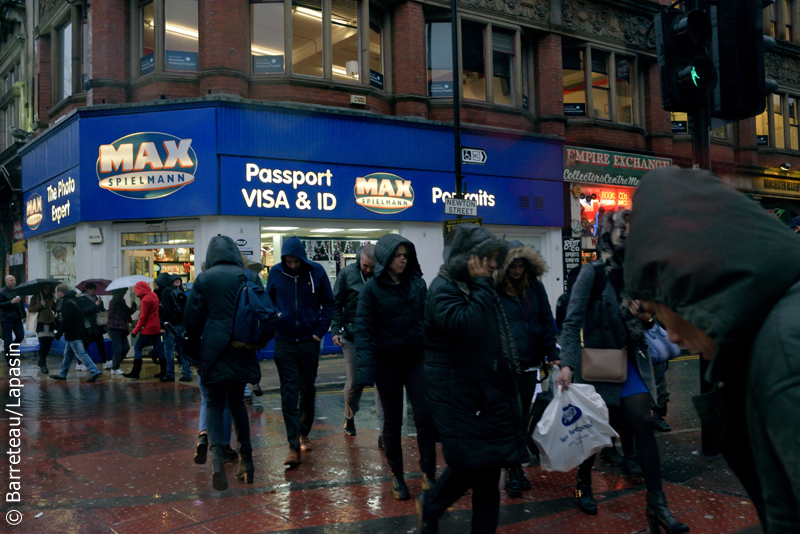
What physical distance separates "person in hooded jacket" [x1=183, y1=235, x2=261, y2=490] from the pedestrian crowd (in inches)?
0.5

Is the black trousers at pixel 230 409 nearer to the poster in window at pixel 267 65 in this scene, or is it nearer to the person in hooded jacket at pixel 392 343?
the person in hooded jacket at pixel 392 343

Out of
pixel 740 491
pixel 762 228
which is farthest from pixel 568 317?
pixel 762 228

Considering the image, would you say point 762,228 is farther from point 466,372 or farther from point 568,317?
point 568,317

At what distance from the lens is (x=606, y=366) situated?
4.46 meters

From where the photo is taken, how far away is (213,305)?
5.44 metres

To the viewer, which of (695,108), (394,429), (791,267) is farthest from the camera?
(394,429)

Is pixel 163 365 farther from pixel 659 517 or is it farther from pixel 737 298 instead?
pixel 737 298

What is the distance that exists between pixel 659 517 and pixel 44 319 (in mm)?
12548

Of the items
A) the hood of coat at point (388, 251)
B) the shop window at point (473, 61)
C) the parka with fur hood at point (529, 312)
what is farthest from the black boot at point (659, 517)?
the shop window at point (473, 61)

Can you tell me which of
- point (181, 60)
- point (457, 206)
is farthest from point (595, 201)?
point (181, 60)

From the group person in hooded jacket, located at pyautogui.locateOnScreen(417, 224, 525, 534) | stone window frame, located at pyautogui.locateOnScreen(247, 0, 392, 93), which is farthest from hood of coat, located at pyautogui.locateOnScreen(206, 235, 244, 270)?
stone window frame, located at pyautogui.locateOnScreen(247, 0, 392, 93)

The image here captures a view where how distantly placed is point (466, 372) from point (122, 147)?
13316 millimetres

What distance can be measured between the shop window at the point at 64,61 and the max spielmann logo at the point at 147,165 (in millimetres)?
4241

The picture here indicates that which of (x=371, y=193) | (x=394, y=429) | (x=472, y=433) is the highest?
(x=371, y=193)
